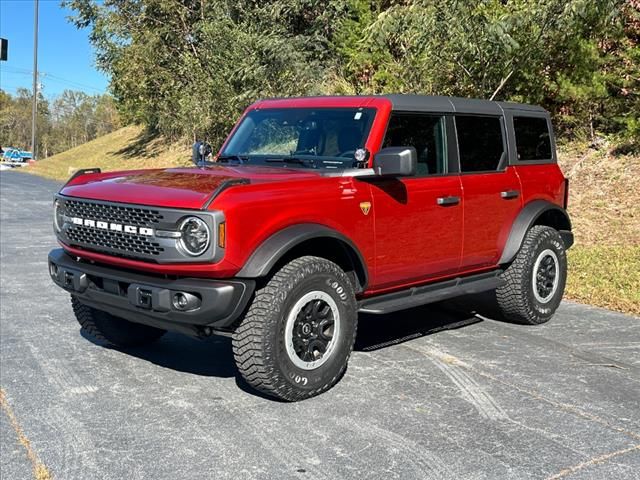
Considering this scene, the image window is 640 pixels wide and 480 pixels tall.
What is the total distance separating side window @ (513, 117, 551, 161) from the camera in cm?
625

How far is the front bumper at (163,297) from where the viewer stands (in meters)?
3.91

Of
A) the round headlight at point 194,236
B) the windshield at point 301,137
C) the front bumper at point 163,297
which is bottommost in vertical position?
the front bumper at point 163,297

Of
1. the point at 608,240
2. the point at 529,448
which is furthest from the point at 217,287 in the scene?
the point at 608,240

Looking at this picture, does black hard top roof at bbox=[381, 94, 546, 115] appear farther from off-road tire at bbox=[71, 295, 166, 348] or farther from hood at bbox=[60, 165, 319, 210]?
off-road tire at bbox=[71, 295, 166, 348]

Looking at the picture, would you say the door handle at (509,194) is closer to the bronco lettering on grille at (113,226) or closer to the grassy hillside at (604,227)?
the grassy hillside at (604,227)

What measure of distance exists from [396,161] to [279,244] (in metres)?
1.02

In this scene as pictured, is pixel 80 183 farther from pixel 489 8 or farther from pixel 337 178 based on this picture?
pixel 489 8

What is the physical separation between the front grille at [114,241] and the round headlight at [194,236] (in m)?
0.17

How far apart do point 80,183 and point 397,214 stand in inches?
87.3

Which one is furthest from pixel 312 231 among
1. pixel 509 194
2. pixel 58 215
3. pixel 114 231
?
pixel 509 194

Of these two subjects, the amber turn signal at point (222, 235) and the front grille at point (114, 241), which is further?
the front grille at point (114, 241)

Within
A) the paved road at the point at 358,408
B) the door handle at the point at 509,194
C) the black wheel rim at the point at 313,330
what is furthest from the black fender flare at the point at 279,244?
the door handle at the point at 509,194

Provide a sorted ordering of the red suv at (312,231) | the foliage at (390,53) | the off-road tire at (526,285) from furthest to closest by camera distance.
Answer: the foliage at (390,53) < the off-road tire at (526,285) < the red suv at (312,231)

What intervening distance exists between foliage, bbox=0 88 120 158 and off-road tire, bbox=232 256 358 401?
102 m
